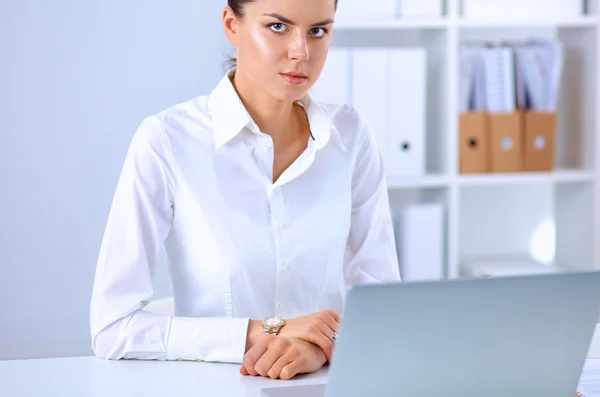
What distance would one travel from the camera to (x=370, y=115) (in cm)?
281

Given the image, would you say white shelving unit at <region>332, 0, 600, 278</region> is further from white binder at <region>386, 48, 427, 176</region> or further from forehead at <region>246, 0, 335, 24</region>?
forehead at <region>246, 0, 335, 24</region>

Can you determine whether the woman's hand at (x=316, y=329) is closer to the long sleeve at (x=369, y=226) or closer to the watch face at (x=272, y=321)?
the watch face at (x=272, y=321)

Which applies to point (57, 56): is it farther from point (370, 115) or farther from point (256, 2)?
point (256, 2)

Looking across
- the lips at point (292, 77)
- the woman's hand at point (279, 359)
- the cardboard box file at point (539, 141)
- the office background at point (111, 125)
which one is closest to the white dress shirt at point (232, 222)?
the lips at point (292, 77)

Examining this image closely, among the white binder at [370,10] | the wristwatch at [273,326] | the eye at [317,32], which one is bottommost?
the wristwatch at [273,326]

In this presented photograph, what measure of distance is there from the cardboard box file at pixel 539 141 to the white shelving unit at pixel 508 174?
0.13 feet

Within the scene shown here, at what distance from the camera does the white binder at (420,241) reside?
9.49 ft

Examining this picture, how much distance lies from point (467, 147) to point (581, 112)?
50 centimetres

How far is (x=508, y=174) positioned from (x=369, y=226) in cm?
142

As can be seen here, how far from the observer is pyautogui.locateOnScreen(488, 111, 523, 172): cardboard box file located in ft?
9.58

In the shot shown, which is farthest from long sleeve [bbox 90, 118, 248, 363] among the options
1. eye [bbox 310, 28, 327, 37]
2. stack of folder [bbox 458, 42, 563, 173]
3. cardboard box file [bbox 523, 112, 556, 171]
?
cardboard box file [bbox 523, 112, 556, 171]

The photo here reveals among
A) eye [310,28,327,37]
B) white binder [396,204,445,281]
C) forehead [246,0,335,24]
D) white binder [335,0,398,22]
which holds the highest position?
white binder [335,0,398,22]

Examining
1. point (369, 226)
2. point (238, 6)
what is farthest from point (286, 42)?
point (369, 226)

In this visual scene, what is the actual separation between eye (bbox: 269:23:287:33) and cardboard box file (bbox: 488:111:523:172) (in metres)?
1.59
